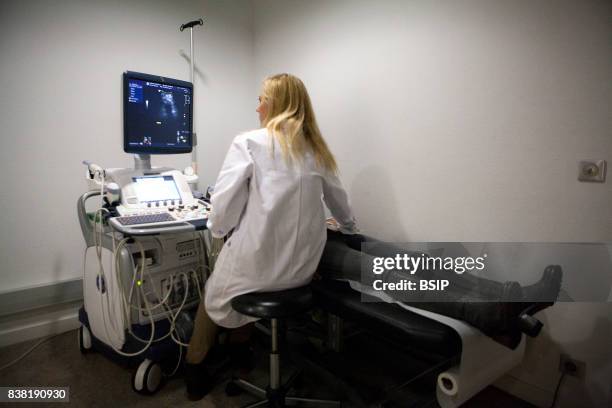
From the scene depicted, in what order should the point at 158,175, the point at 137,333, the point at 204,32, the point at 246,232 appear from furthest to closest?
the point at 204,32
the point at 158,175
the point at 137,333
the point at 246,232

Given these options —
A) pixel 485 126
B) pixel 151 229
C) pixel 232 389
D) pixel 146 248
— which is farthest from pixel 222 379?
pixel 485 126

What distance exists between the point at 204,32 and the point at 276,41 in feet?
1.72

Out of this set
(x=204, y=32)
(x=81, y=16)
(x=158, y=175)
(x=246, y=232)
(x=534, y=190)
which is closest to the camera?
(x=246, y=232)

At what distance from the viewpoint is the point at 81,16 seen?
2.06 meters

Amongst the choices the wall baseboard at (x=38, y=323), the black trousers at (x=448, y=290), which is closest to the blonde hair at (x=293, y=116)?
the black trousers at (x=448, y=290)

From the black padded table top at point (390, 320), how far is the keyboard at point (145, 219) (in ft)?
2.36

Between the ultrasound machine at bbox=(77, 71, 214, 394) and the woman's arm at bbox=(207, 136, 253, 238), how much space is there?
25 centimetres

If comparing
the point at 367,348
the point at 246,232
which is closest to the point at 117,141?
the point at 246,232

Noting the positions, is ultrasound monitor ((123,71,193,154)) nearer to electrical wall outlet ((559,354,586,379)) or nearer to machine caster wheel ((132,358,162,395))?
machine caster wheel ((132,358,162,395))

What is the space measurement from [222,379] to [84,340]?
82cm

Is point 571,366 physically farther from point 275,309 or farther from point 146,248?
point 146,248

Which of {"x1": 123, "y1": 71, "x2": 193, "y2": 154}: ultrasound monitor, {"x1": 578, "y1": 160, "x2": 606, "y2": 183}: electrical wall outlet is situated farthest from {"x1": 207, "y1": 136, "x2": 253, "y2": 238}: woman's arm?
{"x1": 578, "y1": 160, "x2": 606, "y2": 183}: electrical wall outlet

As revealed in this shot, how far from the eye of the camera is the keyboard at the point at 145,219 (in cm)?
147

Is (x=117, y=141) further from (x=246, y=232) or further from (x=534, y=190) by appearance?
(x=534, y=190)
